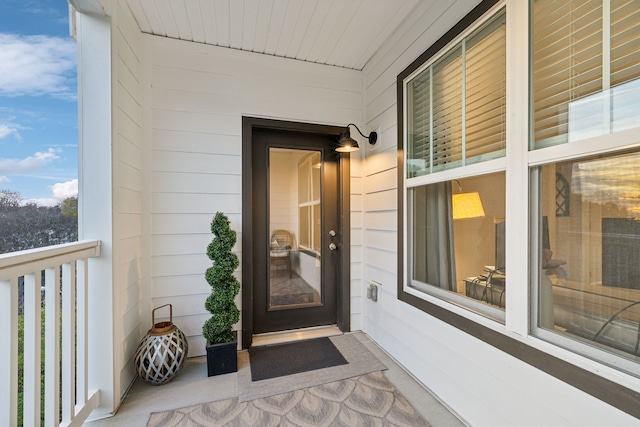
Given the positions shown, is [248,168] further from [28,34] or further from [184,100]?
[28,34]

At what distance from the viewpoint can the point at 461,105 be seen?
64.4 inches

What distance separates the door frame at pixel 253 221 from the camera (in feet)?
7.84

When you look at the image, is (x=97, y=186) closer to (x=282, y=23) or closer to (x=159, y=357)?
(x=159, y=357)

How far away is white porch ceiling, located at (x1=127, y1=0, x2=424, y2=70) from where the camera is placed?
1.90 m

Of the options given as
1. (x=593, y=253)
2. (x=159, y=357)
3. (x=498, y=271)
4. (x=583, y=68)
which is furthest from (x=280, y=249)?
(x=583, y=68)

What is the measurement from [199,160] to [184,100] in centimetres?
51

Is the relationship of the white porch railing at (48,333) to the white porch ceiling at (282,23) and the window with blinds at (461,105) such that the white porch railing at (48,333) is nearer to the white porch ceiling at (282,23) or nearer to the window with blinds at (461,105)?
the white porch ceiling at (282,23)

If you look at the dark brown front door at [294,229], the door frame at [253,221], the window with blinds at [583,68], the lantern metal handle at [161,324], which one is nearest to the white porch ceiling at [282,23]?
the door frame at [253,221]

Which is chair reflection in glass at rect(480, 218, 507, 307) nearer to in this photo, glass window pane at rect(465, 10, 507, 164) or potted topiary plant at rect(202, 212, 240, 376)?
glass window pane at rect(465, 10, 507, 164)

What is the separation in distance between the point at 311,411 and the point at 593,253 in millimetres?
1637

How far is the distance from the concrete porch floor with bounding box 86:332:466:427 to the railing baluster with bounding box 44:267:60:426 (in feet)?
1.20

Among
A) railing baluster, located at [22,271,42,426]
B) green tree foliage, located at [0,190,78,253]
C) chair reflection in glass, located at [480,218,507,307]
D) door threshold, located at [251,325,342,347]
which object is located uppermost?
green tree foliage, located at [0,190,78,253]

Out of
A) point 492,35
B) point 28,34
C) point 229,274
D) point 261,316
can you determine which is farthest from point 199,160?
point 492,35

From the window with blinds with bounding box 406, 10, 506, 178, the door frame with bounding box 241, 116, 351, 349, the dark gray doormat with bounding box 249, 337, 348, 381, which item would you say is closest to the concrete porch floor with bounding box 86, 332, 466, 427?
the dark gray doormat with bounding box 249, 337, 348, 381
